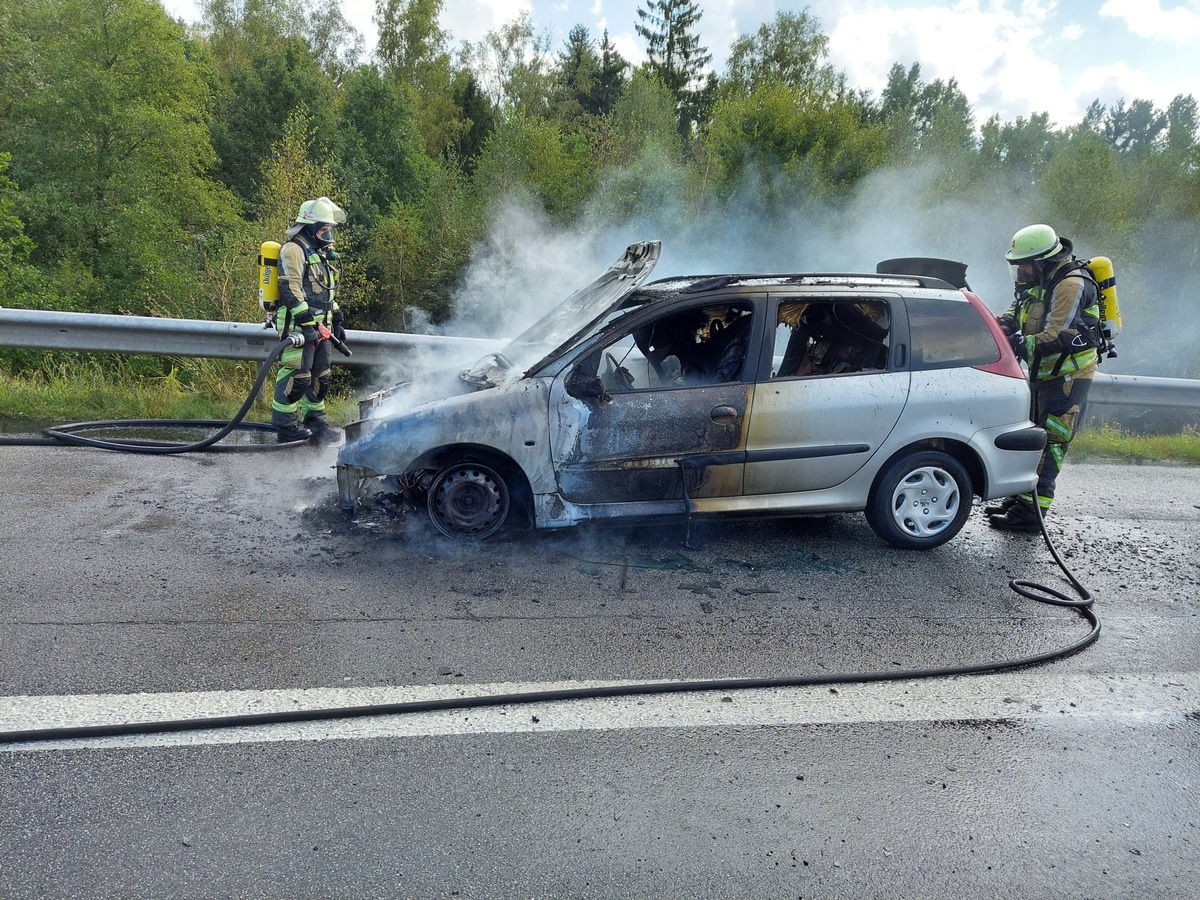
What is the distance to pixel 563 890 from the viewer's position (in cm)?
237

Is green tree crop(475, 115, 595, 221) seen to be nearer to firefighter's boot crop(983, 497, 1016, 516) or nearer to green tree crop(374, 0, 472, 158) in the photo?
green tree crop(374, 0, 472, 158)

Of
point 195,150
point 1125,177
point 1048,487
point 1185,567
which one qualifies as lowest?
point 1185,567

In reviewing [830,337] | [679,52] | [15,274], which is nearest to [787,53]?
[679,52]

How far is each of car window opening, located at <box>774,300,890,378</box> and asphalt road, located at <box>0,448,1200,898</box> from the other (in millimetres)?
1115

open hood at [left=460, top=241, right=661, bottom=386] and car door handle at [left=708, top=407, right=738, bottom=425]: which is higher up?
open hood at [left=460, top=241, right=661, bottom=386]

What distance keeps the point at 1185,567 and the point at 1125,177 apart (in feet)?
127

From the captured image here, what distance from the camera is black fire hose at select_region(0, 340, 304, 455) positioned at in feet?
21.2

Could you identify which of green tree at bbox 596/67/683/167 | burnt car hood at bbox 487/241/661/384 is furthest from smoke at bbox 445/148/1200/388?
burnt car hood at bbox 487/241/661/384

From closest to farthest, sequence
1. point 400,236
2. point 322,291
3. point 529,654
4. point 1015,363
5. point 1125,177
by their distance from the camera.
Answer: point 529,654, point 1015,363, point 322,291, point 400,236, point 1125,177

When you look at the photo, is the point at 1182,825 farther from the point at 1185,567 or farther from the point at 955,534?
the point at 1185,567

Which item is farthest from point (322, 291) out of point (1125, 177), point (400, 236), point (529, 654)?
point (1125, 177)

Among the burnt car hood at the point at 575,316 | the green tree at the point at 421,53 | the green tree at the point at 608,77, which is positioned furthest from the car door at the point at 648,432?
the green tree at the point at 421,53

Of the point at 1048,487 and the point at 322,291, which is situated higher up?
the point at 322,291

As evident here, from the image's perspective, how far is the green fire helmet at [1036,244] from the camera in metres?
5.92
